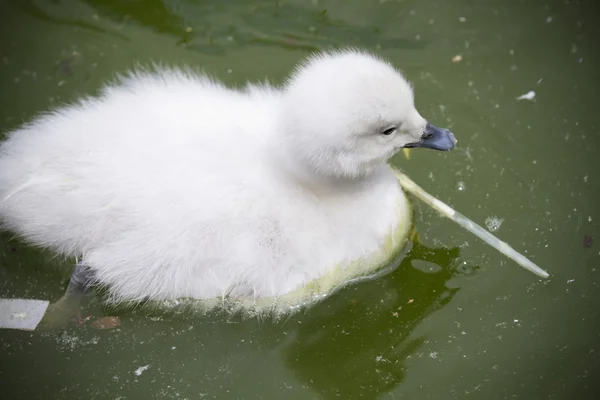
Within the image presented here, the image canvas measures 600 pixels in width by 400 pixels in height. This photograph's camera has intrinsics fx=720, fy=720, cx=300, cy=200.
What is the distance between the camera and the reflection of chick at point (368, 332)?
6.66 feet

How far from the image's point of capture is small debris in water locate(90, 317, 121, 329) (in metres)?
2.09

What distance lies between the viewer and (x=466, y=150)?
8.32 ft

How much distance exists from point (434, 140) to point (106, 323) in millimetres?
1086

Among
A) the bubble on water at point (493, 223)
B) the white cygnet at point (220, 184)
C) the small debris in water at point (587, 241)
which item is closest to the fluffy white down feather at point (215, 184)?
the white cygnet at point (220, 184)

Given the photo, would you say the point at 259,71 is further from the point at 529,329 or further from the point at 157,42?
the point at 529,329

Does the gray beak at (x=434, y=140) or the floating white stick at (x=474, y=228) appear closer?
the gray beak at (x=434, y=140)

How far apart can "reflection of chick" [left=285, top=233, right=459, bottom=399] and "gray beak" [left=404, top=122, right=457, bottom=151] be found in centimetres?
39

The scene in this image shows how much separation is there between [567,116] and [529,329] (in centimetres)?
92

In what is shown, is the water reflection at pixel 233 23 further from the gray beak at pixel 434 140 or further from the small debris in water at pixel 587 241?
the small debris in water at pixel 587 241

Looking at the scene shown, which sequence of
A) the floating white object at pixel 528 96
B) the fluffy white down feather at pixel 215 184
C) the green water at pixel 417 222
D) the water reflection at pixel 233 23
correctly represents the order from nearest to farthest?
the fluffy white down feather at pixel 215 184 → the green water at pixel 417 222 → the floating white object at pixel 528 96 → the water reflection at pixel 233 23

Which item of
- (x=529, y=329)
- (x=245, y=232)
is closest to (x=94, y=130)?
(x=245, y=232)

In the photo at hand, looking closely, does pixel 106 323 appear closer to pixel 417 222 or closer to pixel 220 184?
pixel 220 184

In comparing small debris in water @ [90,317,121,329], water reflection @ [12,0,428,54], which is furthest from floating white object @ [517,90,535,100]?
small debris in water @ [90,317,121,329]

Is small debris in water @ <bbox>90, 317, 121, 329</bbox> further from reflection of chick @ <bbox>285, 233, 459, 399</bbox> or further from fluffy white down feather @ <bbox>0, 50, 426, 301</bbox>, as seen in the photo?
reflection of chick @ <bbox>285, 233, 459, 399</bbox>
